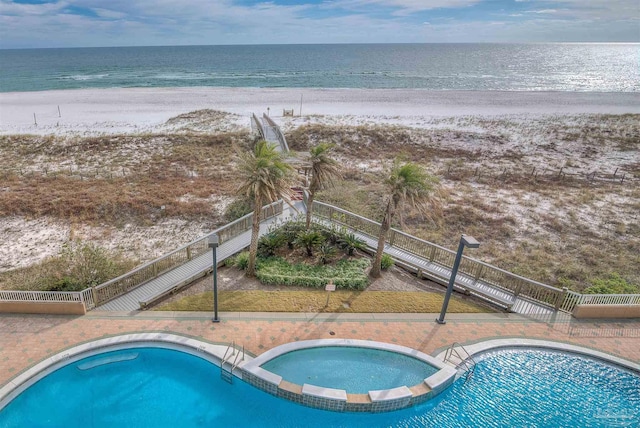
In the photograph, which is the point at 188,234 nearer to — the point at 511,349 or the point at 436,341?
the point at 436,341

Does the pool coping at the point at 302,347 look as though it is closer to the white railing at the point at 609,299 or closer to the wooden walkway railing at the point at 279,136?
the white railing at the point at 609,299

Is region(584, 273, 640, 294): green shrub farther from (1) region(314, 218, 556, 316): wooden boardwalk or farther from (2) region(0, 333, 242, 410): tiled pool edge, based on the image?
(2) region(0, 333, 242, 410): tiled pool edge

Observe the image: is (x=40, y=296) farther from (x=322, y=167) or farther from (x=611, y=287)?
(x=611, y=287)

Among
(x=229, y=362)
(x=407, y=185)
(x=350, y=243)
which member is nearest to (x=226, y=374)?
(x=229, y=362)

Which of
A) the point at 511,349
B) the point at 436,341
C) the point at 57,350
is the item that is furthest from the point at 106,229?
the point at 511,349

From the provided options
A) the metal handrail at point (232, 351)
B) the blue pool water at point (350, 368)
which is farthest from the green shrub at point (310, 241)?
the metal handrail at point (232, 351)

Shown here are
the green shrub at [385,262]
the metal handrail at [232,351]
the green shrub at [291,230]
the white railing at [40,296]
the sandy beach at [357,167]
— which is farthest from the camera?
the sandy beach at [357,167]

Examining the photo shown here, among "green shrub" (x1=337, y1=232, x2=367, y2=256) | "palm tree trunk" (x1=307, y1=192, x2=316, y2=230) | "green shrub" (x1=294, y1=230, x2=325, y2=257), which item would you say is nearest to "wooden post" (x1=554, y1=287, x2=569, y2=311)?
"green shrub" (x1=337, y1=232, x2=367, y2=256)
